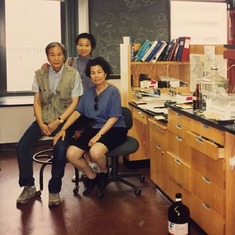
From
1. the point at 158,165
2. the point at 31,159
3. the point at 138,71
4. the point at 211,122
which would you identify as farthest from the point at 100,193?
the point at 138,71

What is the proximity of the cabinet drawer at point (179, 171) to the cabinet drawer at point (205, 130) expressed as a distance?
0.28 meters

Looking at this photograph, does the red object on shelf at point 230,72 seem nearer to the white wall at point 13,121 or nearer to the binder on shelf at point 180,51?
the binder on shelf at point 180,51

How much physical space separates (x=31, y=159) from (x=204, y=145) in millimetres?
1559

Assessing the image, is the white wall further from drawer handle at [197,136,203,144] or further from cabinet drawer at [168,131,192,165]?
drawer handle at [197,136,203,144]

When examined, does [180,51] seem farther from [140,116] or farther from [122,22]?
[122,22]

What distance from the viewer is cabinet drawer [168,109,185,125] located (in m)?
2.91

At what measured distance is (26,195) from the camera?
11.2 ft

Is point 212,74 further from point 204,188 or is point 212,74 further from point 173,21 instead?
point 173,21

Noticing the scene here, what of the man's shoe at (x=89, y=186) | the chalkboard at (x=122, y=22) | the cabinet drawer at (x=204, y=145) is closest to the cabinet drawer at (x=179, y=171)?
the cabinet drawer at (x=204, y=145)

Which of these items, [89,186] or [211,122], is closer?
[211,122]

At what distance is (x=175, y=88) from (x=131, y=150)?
105cm

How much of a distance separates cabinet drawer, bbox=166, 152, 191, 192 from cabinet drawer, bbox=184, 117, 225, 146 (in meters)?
0.28

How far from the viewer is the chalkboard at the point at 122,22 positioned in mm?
5074

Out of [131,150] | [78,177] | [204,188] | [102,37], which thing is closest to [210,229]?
[204,188]
